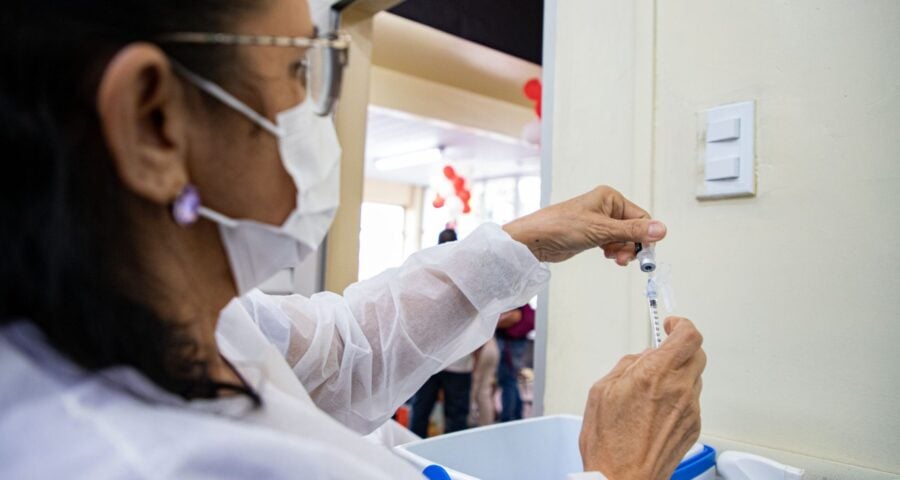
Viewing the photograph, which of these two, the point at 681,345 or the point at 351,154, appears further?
the point at 351,154

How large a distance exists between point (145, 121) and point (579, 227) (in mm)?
554

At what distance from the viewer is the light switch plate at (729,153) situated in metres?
0.80

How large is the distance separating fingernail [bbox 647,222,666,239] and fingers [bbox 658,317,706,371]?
144mm

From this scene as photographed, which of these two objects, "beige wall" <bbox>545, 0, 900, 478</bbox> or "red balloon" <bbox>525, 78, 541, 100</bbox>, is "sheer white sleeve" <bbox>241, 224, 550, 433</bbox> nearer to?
"beige wall" <bbox>545, 0, 900, 478</bbox>

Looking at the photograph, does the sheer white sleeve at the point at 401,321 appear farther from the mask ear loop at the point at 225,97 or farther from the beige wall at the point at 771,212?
the mask ear loop at the point at 225,97

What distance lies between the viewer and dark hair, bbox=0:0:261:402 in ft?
1.16

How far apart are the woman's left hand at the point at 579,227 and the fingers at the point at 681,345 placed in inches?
7.3

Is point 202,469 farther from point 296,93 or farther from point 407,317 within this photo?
point 407,317

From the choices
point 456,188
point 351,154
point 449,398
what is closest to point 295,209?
point 351,154

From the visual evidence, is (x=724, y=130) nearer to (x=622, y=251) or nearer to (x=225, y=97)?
(x=622, y=251)

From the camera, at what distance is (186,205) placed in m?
0.42

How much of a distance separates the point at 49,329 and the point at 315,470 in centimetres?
19

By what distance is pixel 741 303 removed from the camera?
802 mm

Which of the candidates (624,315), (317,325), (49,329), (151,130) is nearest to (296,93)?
(151,130)
